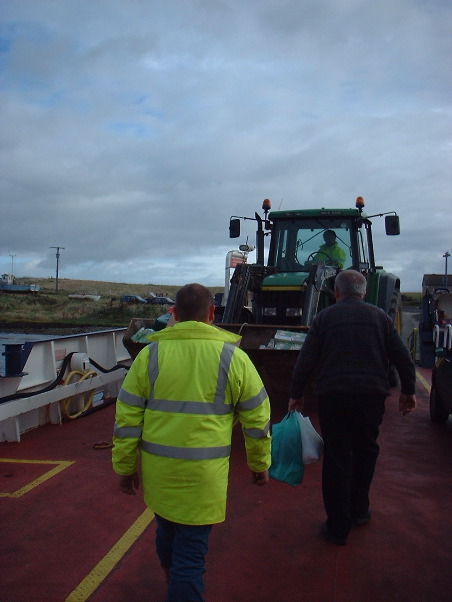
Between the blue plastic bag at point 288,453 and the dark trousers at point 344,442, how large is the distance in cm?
26

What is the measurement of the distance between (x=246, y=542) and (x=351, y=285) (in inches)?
75.1

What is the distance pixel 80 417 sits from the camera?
24.9 feet

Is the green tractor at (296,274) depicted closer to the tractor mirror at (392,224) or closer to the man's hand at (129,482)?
the tractor mirror at (392,224)

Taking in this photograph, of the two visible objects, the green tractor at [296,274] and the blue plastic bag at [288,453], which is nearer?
the blue plastic bag at [288,453]

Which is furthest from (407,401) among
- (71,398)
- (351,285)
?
(71,398)

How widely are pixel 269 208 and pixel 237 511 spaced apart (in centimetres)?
613

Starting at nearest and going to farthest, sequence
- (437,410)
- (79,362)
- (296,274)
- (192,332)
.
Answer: (192,332)
(437,410)
(79,362)
(296,274)

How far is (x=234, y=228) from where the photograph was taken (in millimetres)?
9445

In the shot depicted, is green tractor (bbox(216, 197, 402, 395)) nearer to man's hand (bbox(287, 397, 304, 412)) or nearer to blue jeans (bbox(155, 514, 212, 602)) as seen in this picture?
man's hand (bbox(287, 397, 304, 412))

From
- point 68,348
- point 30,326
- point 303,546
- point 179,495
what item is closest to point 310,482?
point 303,546

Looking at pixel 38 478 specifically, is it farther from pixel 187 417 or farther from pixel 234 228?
pixel 234 228

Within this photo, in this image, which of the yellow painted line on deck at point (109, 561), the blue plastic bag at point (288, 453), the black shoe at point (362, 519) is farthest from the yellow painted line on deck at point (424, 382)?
the yellow painted line on deck at point (109, 561)

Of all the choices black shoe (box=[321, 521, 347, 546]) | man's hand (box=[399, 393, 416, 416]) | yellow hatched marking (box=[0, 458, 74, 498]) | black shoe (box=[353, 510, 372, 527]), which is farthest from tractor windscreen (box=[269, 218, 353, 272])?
black shoe (box=[321, 521, 347, 546])

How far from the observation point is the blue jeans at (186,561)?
2545mm
